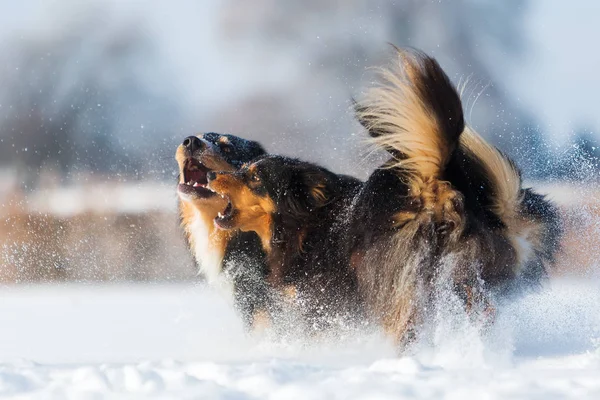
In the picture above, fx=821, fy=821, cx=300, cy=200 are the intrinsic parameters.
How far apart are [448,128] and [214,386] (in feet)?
5.08

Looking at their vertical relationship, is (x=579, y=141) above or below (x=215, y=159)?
above

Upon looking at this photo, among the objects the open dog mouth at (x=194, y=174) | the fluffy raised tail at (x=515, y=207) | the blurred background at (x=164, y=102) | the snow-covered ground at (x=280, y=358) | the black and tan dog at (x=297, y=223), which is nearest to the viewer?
the snow-covered ground at (x=280, y=358)

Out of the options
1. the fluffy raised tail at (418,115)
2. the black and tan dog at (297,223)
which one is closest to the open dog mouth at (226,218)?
the black and tan dog at (297,223)

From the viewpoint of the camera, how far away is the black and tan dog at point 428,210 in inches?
142

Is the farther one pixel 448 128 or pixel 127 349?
pixel 127 349

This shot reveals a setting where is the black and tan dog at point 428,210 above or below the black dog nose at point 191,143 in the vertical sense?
below

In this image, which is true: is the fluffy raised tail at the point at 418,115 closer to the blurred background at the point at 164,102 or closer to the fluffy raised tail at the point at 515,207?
the fluffy raised tail at the point at 515,207

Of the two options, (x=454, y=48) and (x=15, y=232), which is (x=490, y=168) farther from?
(x=454, y=48)

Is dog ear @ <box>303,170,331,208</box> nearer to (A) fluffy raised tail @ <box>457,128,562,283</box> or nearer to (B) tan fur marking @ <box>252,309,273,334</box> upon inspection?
(B) tan fur marking @ <box>252,309,273,334</box>

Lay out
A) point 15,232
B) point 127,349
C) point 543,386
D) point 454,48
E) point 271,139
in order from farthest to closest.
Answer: point 454,48
point 271,139
point 15,232
point 127,349
point 543,386

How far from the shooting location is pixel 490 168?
380cm

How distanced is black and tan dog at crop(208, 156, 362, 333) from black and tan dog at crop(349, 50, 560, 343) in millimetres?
168

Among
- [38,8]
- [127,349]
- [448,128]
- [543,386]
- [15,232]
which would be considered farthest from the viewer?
[38,8]

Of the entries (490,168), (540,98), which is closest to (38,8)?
(540,98)
